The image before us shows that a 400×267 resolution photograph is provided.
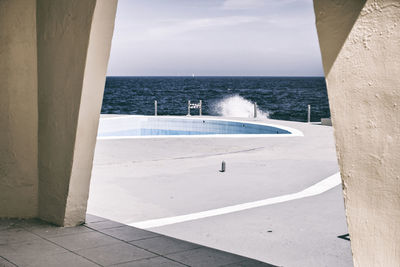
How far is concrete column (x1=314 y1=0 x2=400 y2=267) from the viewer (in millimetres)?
2924

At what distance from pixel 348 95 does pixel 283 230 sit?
13.3ft

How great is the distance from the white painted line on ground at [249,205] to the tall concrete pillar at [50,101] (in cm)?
115

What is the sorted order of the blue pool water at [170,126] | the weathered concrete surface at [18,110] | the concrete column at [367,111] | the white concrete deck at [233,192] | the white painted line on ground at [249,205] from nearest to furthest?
the concrete column at [367,111], the white concrete deck at [233,192], the weathered concrete surface at [18,110], the white painted line on ground at [249,205], the blue pool water at [170,126]

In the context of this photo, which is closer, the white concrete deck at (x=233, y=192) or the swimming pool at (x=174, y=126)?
the white concrete deck at (x=233, y=192)

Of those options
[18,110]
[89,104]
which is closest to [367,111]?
[89,104]

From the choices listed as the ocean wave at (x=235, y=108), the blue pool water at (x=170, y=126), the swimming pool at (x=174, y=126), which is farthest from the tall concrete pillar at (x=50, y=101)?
the ocean wave at (x=235, y=108)

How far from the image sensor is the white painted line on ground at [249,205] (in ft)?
23.7

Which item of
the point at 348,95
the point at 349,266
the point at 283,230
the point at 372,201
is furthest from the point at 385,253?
the point at 283,230

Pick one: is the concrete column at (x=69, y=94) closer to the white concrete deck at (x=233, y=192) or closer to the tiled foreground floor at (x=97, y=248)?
the tiled foreground floor at (x=97, y=248)

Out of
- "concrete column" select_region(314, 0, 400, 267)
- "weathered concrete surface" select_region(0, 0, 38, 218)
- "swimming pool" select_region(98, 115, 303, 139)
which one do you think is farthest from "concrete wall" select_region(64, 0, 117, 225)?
"swimming pool" select_region(98, 115, 303, 139)

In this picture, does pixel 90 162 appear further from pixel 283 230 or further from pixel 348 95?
pixel 348 95

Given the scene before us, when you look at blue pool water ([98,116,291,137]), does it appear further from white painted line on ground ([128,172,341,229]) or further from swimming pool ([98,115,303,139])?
white painted line on ground ([128,172,341,229])

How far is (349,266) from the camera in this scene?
18.1 ft

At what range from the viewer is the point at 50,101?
648 cm
